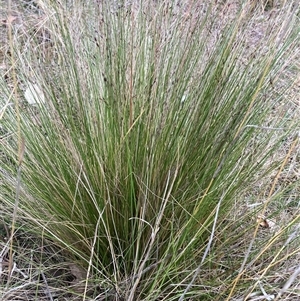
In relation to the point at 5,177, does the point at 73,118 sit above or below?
above

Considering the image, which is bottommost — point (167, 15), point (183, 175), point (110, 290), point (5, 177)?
point (110, 290)

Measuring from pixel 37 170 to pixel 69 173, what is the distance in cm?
9

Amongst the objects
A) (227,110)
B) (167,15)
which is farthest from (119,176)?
(167,15)

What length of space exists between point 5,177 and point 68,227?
0.75 ft

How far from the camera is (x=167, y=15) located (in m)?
1.11

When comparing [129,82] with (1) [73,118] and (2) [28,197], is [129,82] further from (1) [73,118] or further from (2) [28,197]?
(2) [28,197]

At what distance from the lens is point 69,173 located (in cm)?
102

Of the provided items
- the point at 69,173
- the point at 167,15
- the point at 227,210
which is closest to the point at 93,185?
the point at 69,173

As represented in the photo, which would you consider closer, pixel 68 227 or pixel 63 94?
pixel 68 227

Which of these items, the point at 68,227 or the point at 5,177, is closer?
the point at 68,227

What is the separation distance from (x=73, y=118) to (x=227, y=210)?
430 millimetres

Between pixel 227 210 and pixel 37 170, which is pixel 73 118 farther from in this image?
pixel 227 210

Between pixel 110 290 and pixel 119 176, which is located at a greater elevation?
pixel 119 176

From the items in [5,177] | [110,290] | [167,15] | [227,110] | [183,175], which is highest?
[167,15]
